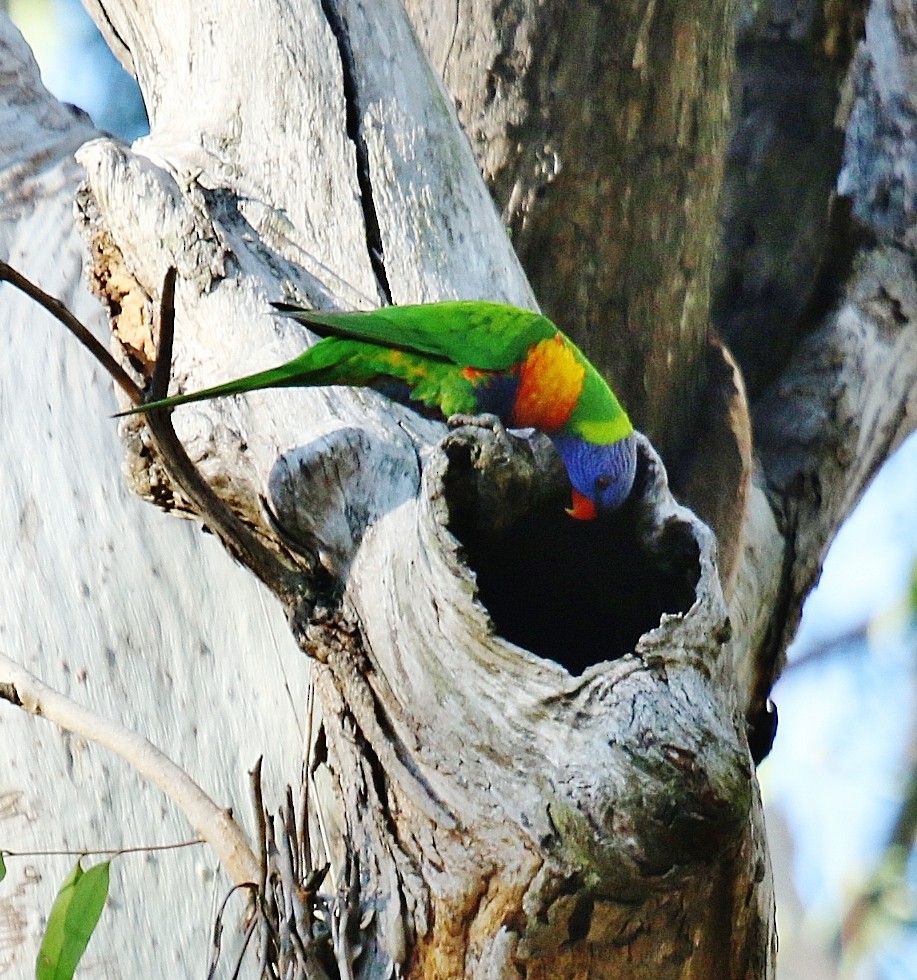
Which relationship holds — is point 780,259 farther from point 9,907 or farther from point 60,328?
point 9,907

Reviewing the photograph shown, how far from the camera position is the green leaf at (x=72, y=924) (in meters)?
1.44

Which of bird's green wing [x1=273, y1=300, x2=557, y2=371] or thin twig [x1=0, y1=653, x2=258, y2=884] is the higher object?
bird's green wing [x1=273, y1=300, x2=557, y2=371]

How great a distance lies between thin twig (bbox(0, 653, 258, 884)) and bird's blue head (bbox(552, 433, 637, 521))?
2.11ft

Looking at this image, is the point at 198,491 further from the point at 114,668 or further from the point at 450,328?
the point at 114,668

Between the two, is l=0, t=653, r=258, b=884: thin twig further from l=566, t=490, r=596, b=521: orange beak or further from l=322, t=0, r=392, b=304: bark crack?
l=322, t=0, r=392, b=304: bark crack

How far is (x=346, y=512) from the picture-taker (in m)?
1.42

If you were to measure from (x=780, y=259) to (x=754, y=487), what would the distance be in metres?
0.63

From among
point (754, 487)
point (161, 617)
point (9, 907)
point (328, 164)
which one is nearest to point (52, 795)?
point (9, 907)

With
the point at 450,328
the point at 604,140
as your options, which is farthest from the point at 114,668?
the point at 604,140

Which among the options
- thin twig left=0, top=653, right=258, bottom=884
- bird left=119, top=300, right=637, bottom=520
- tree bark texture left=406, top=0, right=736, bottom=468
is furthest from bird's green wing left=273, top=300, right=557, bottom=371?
thin twig left=0, top=653, right=258, bottom=884

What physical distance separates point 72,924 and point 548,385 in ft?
3.74

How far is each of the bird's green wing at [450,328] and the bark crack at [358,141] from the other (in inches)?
5.6

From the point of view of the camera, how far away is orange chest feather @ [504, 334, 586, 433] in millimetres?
1922

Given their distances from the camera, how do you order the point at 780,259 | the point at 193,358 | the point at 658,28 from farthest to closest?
the point at 780,259, the point at 658,28, the point at 193,358
